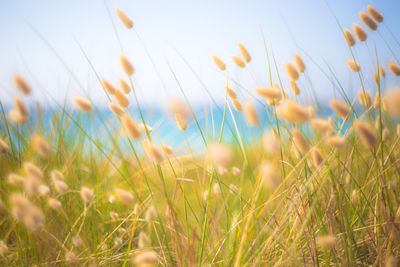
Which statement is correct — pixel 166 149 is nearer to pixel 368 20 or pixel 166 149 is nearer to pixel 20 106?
pixel 20 106

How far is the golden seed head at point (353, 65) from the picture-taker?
1228mm

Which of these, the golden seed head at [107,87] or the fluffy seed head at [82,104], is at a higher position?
the golden seed head at [107,87]

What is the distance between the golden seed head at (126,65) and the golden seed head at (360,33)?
3.43 feet

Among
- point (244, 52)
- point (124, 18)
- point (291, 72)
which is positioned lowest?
point (291, 72)

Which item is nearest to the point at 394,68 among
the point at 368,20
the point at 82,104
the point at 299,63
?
the point at 368,20

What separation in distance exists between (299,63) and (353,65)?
1.14ft

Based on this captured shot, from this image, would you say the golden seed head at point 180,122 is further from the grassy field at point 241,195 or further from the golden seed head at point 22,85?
the golden seed head at point 22,85

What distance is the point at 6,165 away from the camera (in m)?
1.29

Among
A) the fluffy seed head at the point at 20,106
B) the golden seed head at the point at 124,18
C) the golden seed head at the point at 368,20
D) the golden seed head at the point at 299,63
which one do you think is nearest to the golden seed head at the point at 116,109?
the fluffy seed head at the point at 20,106

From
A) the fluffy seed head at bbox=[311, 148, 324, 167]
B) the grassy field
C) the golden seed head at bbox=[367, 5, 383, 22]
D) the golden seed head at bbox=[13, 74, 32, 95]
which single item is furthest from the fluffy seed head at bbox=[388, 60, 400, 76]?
the golden seed head at bbox=[13, 74, 32, 95]

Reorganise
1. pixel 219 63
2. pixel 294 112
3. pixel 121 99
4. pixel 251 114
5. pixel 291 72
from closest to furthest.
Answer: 1. pixel 294 112
2. pixel 251 114
3. pixel 121 99
4. pixel 291 72
5. pixel 219 63

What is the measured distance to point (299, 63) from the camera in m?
1.10

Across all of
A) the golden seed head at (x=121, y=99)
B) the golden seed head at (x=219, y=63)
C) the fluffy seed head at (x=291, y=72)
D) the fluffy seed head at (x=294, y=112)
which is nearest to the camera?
the fluffy seed head at (x=294, y=112)

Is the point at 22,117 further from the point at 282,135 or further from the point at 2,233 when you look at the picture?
the point at 282,135
